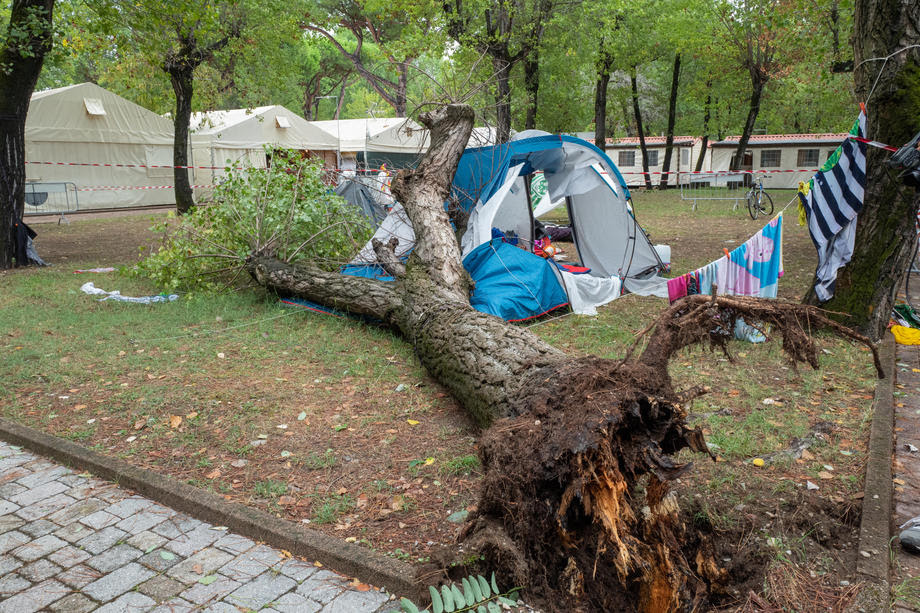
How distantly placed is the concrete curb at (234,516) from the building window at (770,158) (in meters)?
36.5

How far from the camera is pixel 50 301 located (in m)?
7.82

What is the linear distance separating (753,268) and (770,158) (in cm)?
3190

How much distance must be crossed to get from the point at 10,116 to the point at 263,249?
5045mm

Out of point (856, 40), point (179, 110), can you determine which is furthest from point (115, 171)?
point (856, 40)

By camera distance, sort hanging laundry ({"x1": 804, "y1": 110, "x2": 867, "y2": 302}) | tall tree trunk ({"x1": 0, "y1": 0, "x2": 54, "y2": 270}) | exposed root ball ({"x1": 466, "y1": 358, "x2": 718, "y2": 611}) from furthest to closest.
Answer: tall tree trunk ({"x1": 0, "y1": 0, "x2": 54, "y2": 270}) < hanging laundry ({"x1": 804, "y1": 110, "x2": 867, "y2": 302}) < exposed root ball ({"x1": 466, "y1": 358, "x2": 718, "y2": 611})

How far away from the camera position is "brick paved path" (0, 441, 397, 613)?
102 inches

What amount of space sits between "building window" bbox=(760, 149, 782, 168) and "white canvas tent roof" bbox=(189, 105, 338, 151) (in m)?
23.4

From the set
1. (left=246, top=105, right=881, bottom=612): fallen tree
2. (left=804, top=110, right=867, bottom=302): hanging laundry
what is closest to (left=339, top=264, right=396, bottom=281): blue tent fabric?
(left=246, top=105, right=881, bottom=612): fallen tree

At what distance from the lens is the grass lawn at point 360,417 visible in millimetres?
3102

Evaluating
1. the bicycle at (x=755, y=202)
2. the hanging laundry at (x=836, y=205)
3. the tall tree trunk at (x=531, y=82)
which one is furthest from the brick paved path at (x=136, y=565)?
the tall tree trunk at (x=531, y=82)

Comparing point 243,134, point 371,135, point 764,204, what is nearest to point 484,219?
point 764,204

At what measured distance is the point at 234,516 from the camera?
3119mm

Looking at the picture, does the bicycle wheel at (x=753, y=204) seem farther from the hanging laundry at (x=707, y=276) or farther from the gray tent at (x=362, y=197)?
the hanging laundry at (x=707, y=276)

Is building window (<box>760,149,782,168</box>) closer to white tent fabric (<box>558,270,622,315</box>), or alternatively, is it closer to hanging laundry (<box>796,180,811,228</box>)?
white tent fabric (<box>558,270,622,315</box>)
